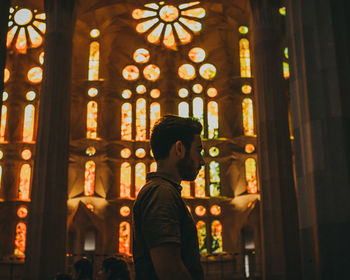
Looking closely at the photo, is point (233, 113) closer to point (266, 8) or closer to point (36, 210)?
point (266, 8)

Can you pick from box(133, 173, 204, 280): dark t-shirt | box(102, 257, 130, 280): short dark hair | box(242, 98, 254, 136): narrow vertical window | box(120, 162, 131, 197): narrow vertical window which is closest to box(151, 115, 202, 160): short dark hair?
box(133, 173, 204, 280): dark t-shirt

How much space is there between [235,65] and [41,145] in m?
10.8

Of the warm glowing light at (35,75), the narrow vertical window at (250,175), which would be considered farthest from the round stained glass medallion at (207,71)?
the warm glowing light at (35,75)

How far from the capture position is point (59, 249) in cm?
1513

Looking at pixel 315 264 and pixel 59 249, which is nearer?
pixel 315 264

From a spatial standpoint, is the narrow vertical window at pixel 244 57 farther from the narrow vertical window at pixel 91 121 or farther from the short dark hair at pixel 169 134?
the short dark hair at pixel 169 134

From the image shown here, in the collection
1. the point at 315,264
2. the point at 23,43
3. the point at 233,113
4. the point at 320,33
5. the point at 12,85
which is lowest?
the point at 315,264

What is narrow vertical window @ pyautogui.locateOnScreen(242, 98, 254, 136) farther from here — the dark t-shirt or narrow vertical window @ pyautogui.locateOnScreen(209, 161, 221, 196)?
the dark t-shirt

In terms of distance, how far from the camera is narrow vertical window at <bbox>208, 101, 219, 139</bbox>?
23.0m

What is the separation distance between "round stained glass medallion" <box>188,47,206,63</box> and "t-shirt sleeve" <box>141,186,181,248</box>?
2254 centimetres

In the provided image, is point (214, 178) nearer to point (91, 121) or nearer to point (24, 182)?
point (91, 121)

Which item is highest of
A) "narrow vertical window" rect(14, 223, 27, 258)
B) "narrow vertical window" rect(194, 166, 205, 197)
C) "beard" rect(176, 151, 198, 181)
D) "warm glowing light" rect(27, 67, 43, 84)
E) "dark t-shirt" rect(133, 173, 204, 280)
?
"warm glowing light" rect(27, 67, 43, 84)

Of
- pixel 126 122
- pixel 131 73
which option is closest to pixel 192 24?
pixel 131 73

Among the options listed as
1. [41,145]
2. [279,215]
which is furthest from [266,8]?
[41,145]
